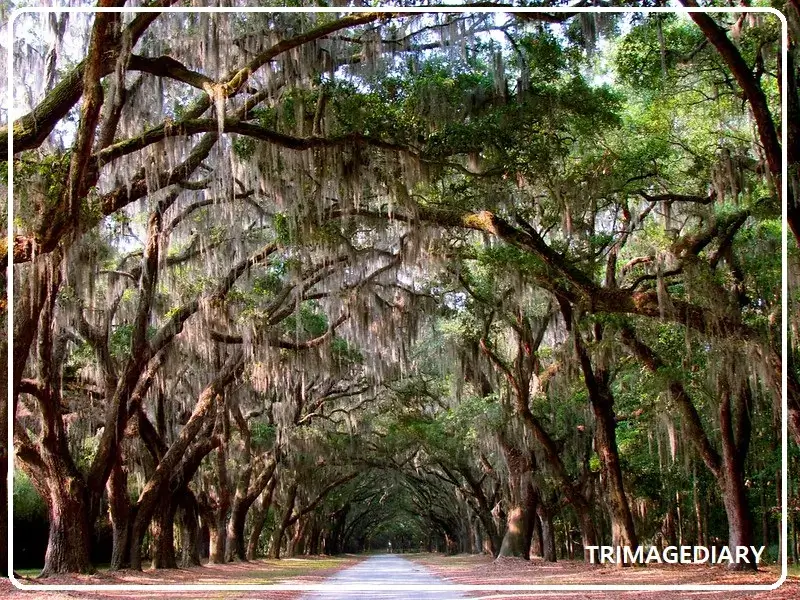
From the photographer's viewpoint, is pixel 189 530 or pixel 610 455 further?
pixel 189 530

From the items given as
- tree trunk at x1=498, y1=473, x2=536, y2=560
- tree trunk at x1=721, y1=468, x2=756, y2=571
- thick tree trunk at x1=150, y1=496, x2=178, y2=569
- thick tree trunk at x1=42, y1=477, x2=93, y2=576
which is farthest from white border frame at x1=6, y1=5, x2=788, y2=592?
tree trunk at x1=498, y1=473, x2=536, y2=560

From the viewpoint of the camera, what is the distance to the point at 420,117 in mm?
10812

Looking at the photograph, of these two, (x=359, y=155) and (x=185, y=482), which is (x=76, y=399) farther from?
(x=359, y=155)

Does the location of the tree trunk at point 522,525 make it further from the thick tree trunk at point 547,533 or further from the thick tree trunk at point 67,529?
the thick tree trunk at point 67,529

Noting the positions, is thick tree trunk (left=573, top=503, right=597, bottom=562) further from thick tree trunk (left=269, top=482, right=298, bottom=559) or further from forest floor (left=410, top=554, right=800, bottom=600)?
thick tree trunk (left=269, top=482, right=298, bottom=559)

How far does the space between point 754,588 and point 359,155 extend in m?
6.80

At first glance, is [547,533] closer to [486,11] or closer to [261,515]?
[261,515]

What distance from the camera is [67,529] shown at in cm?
1334

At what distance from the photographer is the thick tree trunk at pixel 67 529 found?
13.2 m

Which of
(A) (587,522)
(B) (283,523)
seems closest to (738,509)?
(A) (587,522)

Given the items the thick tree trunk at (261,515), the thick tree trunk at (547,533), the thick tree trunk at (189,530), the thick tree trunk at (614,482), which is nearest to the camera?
the thick tree trunk at (614,482)

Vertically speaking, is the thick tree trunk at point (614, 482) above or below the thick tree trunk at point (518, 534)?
above

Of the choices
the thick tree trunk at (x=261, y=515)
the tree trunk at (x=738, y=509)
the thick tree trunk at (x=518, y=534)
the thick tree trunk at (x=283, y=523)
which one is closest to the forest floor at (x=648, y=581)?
the tree trunk at (x=738, y=509)

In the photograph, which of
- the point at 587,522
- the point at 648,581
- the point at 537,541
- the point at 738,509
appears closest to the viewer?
the point at 648,581
